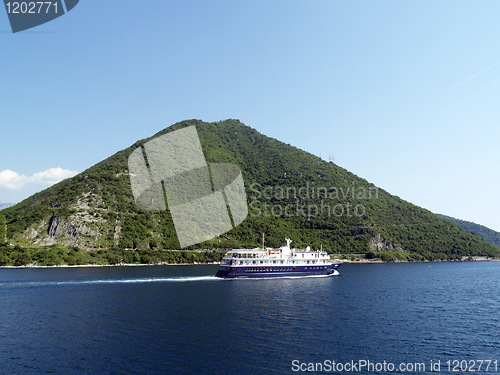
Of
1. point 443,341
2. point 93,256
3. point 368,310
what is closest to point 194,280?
point 368,310

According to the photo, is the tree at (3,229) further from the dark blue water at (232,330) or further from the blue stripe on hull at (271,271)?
the blue stripe on hull at (271,271)

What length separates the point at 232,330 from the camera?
36.5 metres

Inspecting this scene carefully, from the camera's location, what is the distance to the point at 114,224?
146 m

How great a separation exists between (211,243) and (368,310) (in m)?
109

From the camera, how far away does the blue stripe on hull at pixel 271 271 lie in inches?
3287

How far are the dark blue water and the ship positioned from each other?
20.0m

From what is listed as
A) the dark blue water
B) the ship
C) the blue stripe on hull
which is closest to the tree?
the dark blue water

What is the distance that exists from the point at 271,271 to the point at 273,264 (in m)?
1.92

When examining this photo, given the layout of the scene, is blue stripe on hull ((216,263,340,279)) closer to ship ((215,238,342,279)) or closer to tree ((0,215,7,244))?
ship ((215,238,342,279))

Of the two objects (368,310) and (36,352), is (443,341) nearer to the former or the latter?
(368,310)

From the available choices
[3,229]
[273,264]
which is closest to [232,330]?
[273,264]

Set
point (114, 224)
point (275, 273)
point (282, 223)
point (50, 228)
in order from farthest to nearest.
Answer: point (282, 223) < point (114, 224) < point (50, 228) < point (275, 273)

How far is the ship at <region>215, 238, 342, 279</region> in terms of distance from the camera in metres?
84.2

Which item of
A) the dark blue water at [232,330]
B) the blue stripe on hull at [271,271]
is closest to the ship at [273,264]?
the blue stripe on hull at [271,271]
